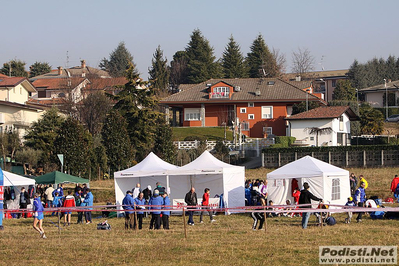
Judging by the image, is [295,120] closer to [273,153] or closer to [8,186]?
[273,153]

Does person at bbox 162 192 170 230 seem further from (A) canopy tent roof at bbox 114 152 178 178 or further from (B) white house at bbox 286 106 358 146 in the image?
(B) white house at bbox 286 106 358 146

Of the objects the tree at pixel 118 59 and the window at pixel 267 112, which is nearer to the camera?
the window at pixel 267 112

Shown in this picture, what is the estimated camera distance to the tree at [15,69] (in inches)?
3836

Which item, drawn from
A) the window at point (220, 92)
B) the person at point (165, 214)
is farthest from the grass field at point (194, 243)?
the window at point (220, 92)

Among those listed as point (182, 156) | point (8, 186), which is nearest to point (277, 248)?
point (8, 186)

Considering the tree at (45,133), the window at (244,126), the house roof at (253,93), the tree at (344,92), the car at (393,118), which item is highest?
the tree at (344,92)

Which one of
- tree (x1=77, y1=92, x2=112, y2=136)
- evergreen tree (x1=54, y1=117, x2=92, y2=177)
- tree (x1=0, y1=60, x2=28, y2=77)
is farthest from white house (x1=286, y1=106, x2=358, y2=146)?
tree (x1=0, y1=60, x2=28, y2=77)

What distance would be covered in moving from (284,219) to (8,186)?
1403cm

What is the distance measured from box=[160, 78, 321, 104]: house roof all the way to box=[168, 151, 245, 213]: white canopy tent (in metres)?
41.9

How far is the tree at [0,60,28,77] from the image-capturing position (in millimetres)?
97438

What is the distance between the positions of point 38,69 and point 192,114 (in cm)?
5032

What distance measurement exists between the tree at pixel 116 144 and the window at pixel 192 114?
24866mm

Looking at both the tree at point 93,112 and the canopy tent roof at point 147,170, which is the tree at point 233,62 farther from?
the canopy tent roof at point 147,170

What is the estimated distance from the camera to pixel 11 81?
66.1 meters
